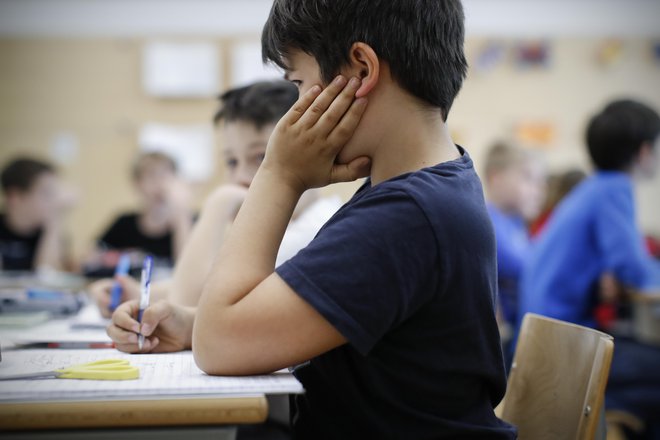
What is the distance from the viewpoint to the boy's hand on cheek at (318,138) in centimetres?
86

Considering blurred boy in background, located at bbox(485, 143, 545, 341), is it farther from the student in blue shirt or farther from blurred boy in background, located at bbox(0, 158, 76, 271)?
blurred boy in background, located at bbox(0, 158, 76, 271)

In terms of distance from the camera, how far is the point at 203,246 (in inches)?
59.4

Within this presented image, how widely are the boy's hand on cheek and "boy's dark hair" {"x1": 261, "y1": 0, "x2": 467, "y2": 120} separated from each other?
41 millimetres

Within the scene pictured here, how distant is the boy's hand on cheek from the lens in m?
0.86

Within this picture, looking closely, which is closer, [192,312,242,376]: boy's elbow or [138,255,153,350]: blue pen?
[192,312,242,376]: boy's elbow

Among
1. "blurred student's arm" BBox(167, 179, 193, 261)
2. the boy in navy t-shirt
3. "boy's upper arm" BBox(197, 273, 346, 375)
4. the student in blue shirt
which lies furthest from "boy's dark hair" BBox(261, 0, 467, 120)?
"blurred student's arm" BBox(167, 179, 193, 261)

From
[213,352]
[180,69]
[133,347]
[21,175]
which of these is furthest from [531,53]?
[213,352]

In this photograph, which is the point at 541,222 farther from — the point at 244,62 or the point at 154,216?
the point at 244,62

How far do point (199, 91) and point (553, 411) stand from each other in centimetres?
466

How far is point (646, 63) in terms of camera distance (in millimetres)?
5352

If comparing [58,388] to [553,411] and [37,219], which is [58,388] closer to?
[553,411]

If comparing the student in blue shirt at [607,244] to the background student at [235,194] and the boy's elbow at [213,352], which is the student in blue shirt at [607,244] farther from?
the boy's elbow at [213,352]

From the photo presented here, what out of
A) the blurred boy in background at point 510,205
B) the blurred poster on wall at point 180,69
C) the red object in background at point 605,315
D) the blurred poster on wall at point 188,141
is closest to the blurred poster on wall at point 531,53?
the blurred boy in background at point 510,205

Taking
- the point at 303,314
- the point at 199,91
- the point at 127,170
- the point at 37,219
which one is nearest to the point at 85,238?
the point at 127,170
